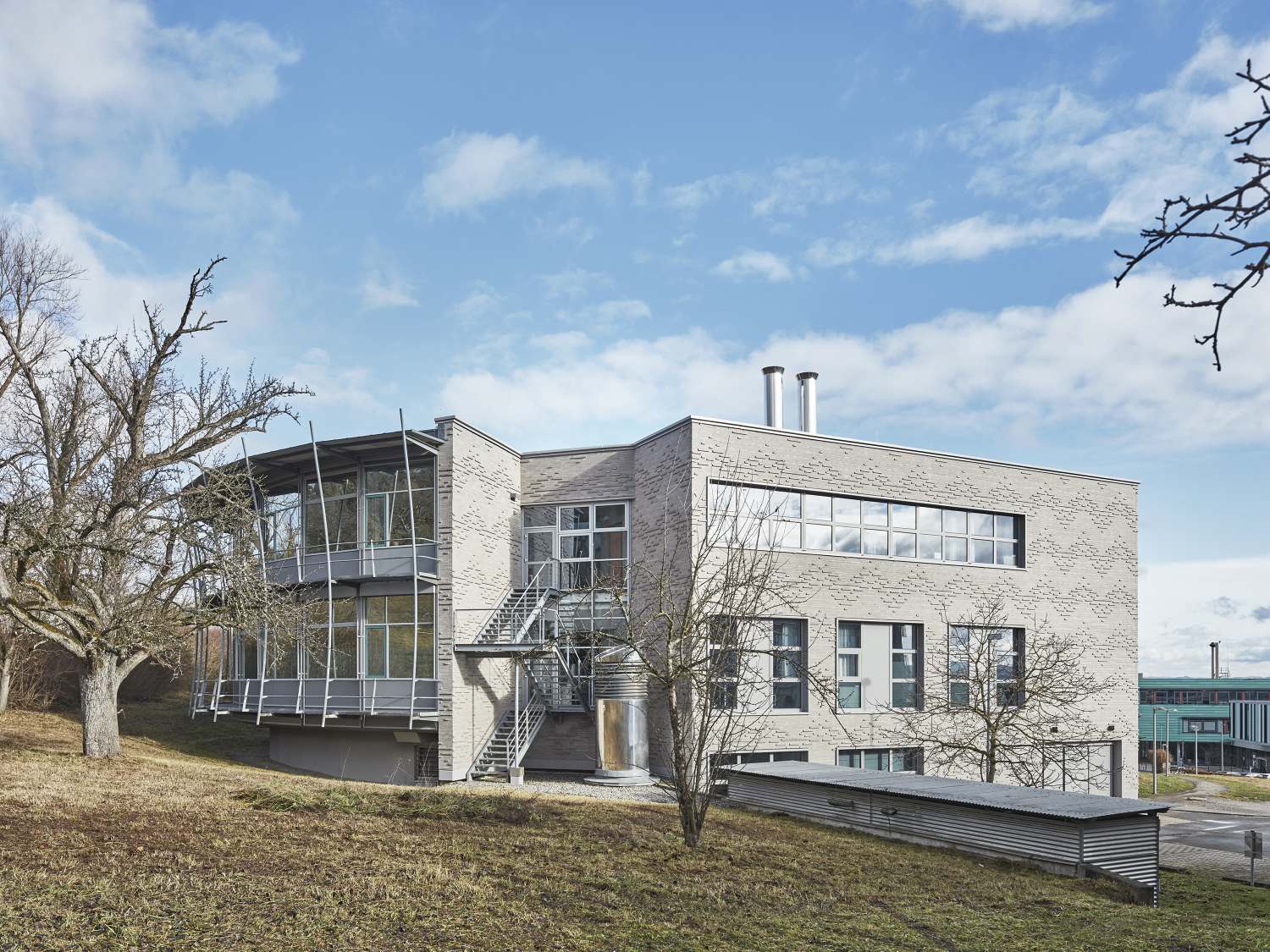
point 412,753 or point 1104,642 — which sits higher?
point 1104,642

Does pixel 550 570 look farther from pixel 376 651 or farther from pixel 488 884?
pixel 488 884

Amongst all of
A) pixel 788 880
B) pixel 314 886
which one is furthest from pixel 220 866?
pixel 788 880

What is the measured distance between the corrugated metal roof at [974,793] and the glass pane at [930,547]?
9.88 m

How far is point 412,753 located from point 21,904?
665 inches

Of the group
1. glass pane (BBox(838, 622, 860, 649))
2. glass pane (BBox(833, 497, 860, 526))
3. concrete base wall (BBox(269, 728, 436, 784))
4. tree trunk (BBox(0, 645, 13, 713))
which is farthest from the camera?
tree trunk (BBox(0, 645, 13, 713))

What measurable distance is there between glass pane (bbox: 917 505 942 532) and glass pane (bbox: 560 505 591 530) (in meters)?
8.65

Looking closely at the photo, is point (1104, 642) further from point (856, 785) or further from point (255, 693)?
point (255, 693)

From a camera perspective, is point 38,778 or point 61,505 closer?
point 38,778

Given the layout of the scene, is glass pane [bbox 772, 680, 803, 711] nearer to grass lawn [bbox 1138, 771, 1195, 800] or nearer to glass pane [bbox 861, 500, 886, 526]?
glass pane [bbox 861, 500, 886, 526]

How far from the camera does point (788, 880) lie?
10438 mm

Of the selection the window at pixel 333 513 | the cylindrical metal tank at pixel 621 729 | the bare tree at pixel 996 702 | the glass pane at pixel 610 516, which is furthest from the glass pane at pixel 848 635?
the window at pixel 333 513

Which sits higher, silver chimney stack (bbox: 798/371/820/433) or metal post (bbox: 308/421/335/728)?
silver chimney stack (bbox: 798/371/820/433)

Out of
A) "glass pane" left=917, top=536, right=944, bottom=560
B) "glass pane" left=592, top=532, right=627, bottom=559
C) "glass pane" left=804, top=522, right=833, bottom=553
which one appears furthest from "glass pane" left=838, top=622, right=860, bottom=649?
"glass pane" left=592, top=532, right=627, bottom=559

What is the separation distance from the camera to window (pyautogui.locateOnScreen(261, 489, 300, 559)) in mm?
26609
